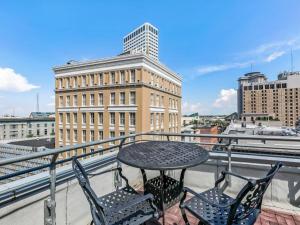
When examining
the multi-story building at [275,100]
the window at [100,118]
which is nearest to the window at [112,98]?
the window at [100,118]

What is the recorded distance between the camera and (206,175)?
126 inches

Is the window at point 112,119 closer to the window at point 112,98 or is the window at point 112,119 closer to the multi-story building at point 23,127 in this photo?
the window at point 112,98

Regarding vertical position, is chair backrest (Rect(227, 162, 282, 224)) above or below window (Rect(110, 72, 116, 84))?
below

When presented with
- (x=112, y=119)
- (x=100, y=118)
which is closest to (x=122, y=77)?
(x=112, y=119)

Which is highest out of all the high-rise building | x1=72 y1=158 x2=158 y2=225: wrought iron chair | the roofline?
the high-rise building

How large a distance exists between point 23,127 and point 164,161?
268 ft

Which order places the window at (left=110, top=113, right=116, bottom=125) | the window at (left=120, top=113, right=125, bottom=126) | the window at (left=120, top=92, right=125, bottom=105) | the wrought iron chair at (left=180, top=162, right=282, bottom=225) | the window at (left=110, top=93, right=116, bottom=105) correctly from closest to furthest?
the wrought iron chair at (left=180, top=162, right=282, bottom=225) → the window at (left=120, top=113, right=125, bottom=126) → the window at (left=120, top=92, right=125, bottom=105) → the window at (left=110, top=113, right=116, bottom=125) → the window at (left=110, top=93, right=116, bottom=105)

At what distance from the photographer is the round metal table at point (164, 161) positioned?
1.74 meters

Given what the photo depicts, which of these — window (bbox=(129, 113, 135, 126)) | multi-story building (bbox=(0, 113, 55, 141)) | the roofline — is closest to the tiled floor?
window (bbox=(129, 113, 135, 126))

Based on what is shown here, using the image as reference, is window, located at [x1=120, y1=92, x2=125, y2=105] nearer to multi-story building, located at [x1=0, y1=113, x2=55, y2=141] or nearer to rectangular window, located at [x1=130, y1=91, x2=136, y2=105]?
rectangular window, located at [x1=130, y1=91, x2=136, y2=105]

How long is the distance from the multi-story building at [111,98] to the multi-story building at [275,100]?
6681 centimetres

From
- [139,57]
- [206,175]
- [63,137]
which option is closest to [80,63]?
[139,57]

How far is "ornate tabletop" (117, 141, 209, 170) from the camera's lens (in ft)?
5.64

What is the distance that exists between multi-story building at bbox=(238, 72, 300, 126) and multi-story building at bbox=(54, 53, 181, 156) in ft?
219
